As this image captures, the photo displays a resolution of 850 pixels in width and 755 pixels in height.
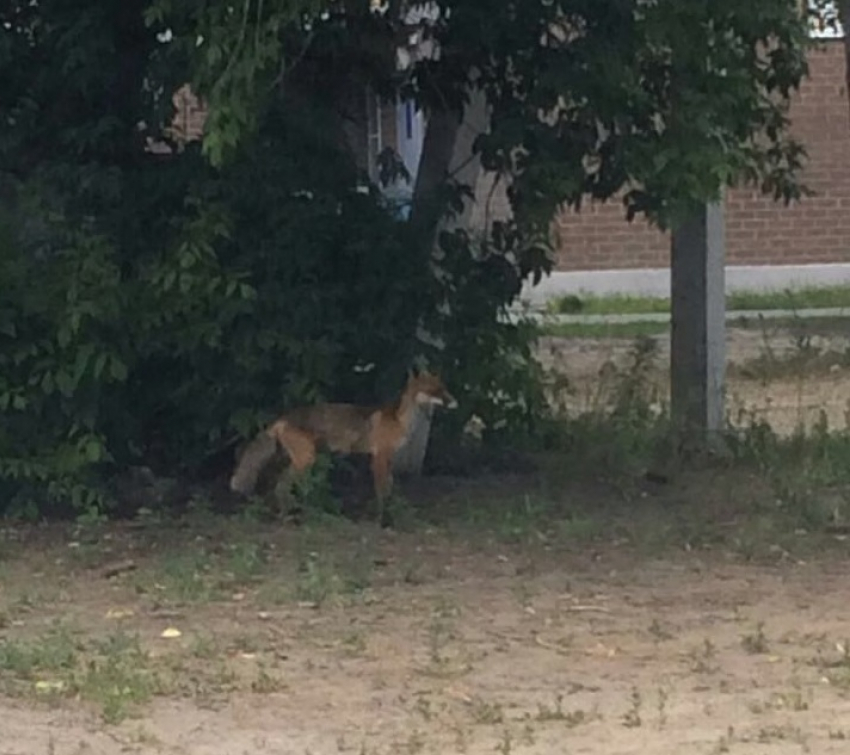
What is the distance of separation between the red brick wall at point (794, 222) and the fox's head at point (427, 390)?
13.1 m

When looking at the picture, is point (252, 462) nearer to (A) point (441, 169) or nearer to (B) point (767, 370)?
(A) point (441, 169)

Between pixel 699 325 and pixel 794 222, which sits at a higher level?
pixel 794 222

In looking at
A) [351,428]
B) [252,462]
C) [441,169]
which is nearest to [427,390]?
[351,428]

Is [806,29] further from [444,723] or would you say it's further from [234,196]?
[444,723]

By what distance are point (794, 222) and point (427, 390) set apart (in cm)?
1456

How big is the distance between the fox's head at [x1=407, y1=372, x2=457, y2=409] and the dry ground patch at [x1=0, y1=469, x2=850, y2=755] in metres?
0.53

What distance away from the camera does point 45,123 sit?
10.1 m

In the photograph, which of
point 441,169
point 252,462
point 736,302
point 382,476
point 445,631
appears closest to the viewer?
point 445,631

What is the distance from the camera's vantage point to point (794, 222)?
78.2ft

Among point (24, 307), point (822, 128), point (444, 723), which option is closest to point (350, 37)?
point (24, 307)

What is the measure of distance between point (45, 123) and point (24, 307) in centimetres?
98

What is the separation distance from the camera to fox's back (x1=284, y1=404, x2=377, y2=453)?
9.89 metres

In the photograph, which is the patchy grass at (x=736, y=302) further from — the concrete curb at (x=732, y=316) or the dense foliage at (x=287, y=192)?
the dense foliage at (x=287, y=192)

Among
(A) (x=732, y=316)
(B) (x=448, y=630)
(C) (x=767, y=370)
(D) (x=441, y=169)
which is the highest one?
(D) (x=441, y=169)
